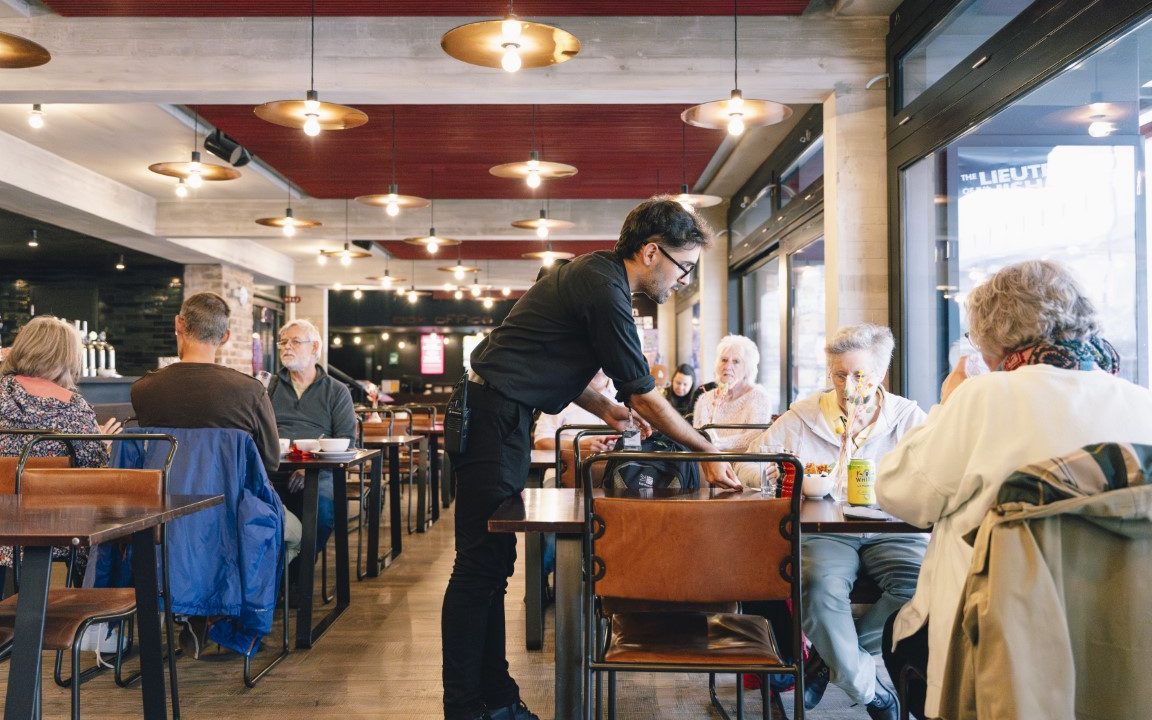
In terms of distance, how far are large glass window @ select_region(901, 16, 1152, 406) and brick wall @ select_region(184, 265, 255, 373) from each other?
10.1 metres

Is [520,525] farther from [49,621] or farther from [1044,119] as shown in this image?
[1044,119]

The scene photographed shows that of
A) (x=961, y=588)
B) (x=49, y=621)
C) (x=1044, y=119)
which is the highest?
(x=1044, y=119)

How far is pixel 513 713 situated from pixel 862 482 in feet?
4.13

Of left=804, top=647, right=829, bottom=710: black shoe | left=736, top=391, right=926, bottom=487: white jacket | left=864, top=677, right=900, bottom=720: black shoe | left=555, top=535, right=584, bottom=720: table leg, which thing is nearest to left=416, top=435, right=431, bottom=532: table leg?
left=736, top=391, right=926, bottom=487: white jacket

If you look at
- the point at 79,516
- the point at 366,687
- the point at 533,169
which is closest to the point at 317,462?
the point at 366,687

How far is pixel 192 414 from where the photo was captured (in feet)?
10.9

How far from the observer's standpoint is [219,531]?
3.10 metres

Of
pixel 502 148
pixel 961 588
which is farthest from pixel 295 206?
pixel 961 588

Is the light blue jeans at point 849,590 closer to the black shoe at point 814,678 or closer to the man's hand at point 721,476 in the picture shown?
the black shoe at point 814,678

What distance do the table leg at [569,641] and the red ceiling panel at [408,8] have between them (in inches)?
152

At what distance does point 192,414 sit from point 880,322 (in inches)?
145

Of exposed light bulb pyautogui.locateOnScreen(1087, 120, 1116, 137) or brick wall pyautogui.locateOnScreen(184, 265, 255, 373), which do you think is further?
brick wall pyautogui.locateOnScreen(184, 265, 255, 373)

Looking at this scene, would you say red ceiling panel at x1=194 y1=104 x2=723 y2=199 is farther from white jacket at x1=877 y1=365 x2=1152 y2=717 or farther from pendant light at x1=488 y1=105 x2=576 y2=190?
white jacket at x1=877 y1=365 x2=1152 y2=717

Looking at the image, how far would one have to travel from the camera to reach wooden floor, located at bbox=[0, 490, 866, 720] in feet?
9.91
